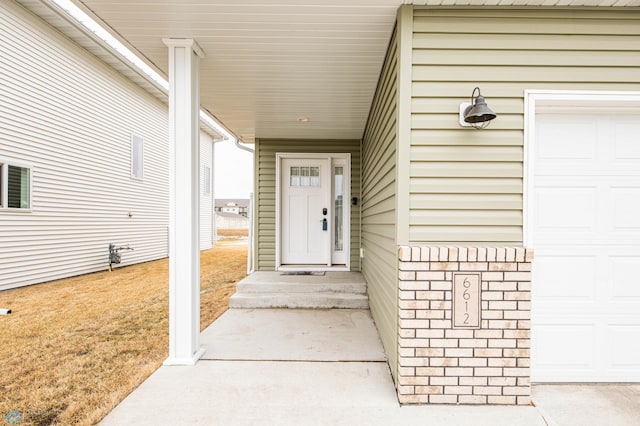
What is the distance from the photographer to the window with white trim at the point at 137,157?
7.65 metres

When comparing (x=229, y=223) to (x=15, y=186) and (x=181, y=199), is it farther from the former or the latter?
(x=181, y=199)

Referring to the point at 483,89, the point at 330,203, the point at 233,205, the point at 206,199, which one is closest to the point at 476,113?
the point at 483,89

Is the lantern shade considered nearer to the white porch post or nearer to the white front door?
the white porch post

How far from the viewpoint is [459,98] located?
6.68 feet

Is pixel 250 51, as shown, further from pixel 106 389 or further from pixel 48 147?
pixel 48 147

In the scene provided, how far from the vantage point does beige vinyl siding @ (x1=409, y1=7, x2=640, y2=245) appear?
6.64 feet

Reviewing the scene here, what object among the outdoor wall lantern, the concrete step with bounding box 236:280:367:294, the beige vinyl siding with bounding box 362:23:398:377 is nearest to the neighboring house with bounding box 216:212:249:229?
the concrete step with bounding box 236:280:367:294

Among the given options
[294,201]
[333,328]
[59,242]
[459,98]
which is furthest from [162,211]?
[459,98]

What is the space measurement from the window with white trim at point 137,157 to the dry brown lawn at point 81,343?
318 centimetres

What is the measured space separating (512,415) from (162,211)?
9.20m

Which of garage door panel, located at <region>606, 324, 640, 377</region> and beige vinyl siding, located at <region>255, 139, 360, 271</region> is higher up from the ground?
beige vinyl siding, located at <region>255, 139, 360, 271</region>

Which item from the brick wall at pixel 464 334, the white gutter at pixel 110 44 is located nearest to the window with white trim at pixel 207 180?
the white gutter at pixel 110 44

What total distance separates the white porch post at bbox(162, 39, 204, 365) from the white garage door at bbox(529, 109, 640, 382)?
2.47 metres

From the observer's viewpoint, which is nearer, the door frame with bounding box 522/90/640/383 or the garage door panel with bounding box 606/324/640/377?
the door frame with bounding box 522/90/640/383
